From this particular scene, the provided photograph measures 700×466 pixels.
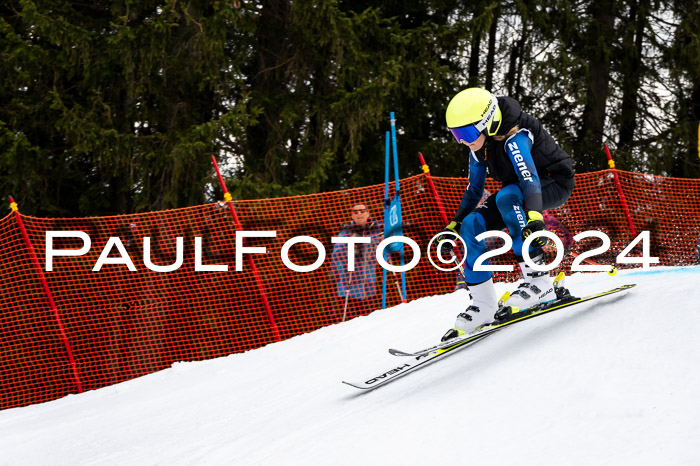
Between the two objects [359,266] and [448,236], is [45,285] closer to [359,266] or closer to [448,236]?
[359,266]

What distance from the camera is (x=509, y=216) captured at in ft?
13.9

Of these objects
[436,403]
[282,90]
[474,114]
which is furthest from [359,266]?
[282,90]

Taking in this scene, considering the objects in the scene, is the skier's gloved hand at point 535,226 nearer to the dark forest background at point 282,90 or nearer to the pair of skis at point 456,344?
the pair of skis at point 456,344

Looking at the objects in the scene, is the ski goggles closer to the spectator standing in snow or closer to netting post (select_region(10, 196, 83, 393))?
the spectator standing in snow

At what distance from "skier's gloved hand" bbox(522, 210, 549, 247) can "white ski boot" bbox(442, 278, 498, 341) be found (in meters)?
0.66

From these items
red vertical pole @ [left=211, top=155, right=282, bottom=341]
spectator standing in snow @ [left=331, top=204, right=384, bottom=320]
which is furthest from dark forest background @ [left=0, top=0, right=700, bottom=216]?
spectator standing in snow @ [left=331, top=204, right=384, bottom=320]

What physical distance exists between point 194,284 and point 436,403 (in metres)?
5.24

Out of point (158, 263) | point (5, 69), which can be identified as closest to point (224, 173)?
point (158, 263)

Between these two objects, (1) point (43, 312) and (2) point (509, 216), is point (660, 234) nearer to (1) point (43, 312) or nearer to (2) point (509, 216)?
(2) point (509, 216)

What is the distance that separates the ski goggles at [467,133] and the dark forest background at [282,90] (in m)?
5.98

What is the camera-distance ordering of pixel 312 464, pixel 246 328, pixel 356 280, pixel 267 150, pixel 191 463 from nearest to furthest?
1. pixel 312 464
2. pixel 191 463
3. pixel 356 280
4. pixel 246 328
5. pixel 267 150

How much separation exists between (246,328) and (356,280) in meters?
1.52

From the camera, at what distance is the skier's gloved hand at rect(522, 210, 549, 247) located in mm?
3986

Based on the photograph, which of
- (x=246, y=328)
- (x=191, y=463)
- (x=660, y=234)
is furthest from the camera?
(x=660, y=234)
